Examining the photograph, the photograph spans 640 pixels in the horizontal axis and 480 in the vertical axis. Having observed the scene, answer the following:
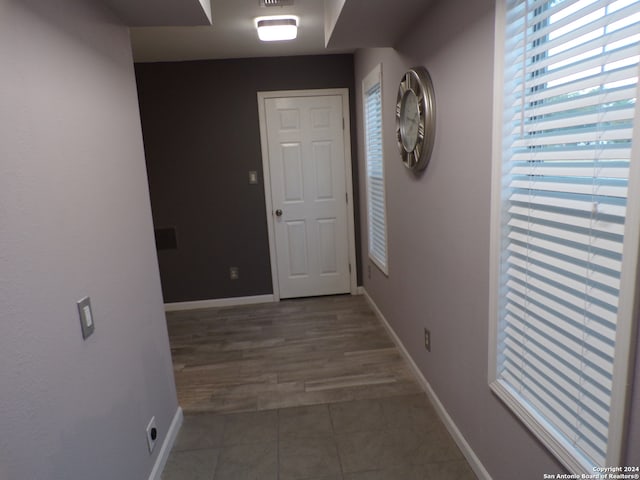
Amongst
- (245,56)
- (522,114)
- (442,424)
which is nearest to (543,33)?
(522,114)

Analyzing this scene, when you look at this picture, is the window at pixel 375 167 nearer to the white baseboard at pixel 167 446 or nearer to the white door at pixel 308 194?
the white door at pixel 308 194

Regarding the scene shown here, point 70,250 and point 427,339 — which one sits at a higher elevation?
point 70,250

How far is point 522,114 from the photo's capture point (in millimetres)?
1373

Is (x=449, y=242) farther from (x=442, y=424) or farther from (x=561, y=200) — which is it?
(x=442, y=424)

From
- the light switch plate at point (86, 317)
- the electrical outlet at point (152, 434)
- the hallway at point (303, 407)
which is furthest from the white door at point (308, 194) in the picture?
the light switch plate at point (86, 317)

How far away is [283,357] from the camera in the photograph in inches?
123

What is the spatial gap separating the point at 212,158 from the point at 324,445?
291 centimetres

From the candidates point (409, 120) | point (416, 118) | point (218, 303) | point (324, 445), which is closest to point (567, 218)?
point (416, 118)

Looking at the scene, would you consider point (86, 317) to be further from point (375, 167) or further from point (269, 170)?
point (269, 170)

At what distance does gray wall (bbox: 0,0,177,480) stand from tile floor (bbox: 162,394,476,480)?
38cm

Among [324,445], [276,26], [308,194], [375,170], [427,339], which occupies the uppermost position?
[276,26]

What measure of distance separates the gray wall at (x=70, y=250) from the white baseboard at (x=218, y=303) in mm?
2377

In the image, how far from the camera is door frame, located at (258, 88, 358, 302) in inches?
159

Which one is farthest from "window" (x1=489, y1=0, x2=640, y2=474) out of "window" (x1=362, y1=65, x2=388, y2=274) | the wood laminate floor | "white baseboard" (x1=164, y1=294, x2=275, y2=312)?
"white baseboard" (x1=164, y1=294, x2=275, y2=312)
